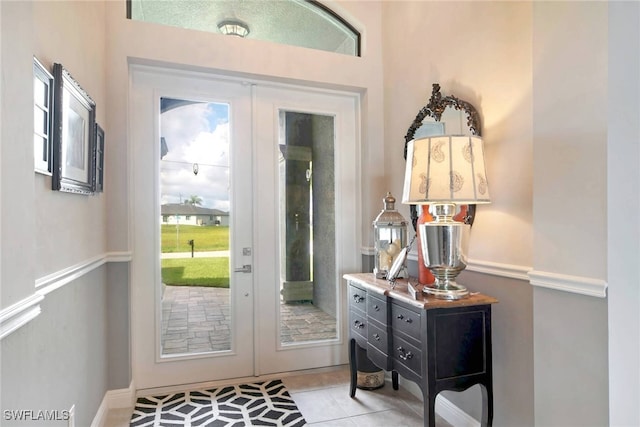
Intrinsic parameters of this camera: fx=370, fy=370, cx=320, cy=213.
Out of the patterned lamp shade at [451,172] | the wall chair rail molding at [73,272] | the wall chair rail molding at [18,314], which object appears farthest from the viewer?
the patterned lamp shade at [451,172]

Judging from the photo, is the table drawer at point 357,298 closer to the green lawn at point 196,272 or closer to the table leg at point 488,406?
the table leg at point 488,406

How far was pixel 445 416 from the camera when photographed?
2.32 meters

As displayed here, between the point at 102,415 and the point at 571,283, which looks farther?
the point at 102,415

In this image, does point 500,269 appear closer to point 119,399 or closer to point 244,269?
point 244,269

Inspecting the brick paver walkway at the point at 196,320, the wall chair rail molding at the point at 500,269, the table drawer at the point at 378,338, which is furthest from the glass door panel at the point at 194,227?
the wall chair rail molding at the point at 500,269

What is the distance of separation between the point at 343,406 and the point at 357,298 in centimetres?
75

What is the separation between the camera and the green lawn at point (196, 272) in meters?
2.80

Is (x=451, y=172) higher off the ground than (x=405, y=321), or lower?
higher

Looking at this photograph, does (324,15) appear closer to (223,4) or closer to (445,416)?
(223,4)

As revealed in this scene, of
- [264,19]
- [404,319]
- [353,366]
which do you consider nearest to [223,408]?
[353,366]

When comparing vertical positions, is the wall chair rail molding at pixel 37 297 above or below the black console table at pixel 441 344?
above

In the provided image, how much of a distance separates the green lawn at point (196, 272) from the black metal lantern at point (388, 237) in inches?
47.8

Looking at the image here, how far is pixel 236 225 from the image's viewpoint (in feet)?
9.61

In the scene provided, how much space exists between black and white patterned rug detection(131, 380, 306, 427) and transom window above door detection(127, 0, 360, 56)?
270 centimetres
